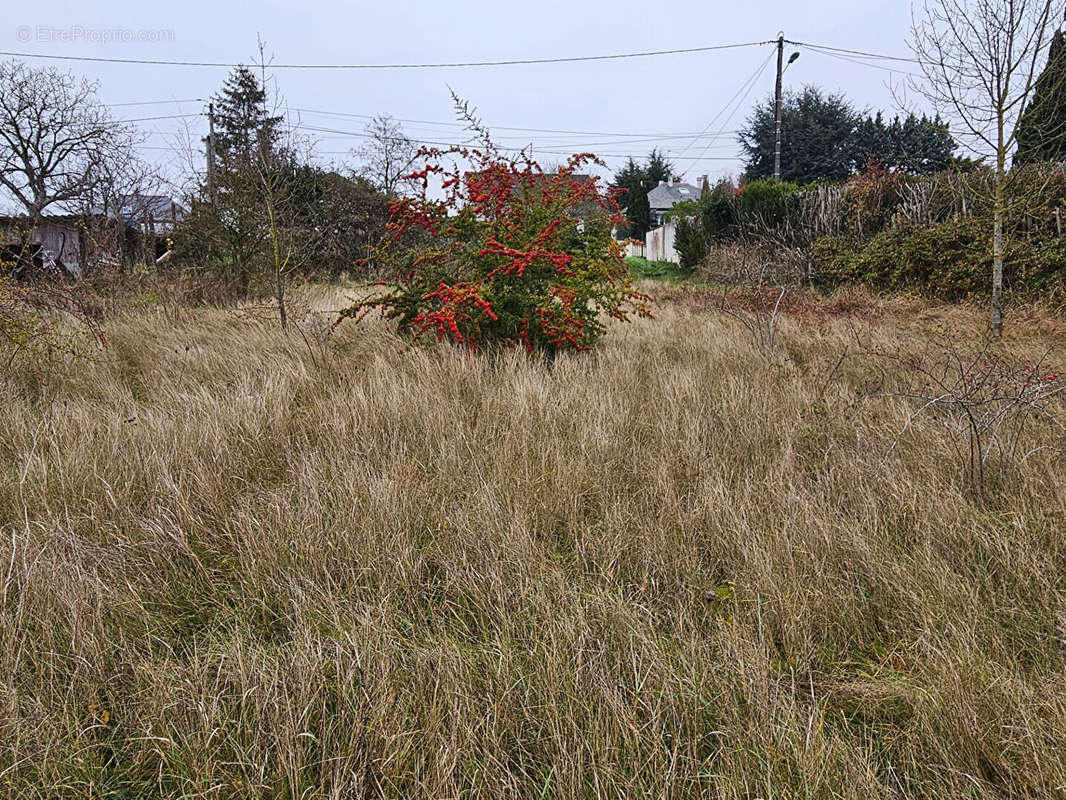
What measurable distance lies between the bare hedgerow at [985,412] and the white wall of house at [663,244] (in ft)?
65.3

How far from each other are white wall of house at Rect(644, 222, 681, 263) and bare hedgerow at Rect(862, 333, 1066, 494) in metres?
19.9

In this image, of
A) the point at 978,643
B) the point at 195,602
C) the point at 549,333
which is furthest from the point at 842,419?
the point at 195,602

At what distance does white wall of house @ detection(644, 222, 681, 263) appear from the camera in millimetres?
24922

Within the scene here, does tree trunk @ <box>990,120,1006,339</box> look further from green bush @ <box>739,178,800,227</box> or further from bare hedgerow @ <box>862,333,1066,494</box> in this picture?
green bush @ <box>739,178,800,227</box>

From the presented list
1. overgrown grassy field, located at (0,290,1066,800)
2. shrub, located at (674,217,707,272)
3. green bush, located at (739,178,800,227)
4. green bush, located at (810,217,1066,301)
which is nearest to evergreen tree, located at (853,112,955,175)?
shrub, located at (674,217,707,272)

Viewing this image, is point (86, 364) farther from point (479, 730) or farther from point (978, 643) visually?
point (978, 643)

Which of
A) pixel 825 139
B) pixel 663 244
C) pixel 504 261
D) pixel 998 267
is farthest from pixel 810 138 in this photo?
pixel 504 261

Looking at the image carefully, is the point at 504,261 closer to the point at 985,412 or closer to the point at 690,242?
the point at 985,412

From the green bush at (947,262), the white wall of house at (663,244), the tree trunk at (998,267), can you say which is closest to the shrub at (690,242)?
the white wall of house at (663,244)

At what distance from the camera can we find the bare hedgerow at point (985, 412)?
106 inches

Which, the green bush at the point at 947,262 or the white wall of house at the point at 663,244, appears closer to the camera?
the green bush at the point at 947,262

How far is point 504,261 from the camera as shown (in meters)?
5.33

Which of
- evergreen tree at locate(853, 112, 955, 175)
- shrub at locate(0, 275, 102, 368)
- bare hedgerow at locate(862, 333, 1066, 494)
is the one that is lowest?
bare hedgerow at locate(862, 333, 1066, 494)

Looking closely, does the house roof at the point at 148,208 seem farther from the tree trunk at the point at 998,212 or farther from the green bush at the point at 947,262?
the green bush at the point at 947,262
